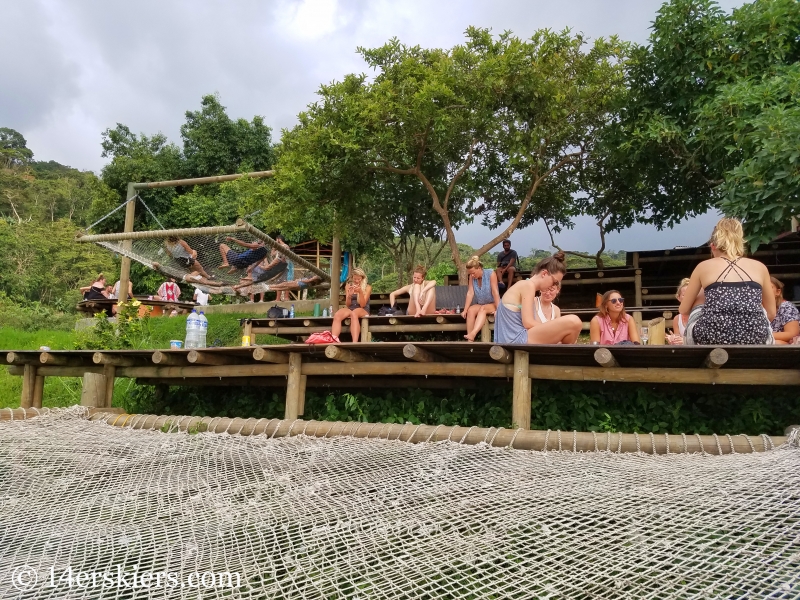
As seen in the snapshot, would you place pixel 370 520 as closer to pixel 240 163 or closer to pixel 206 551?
pixel 206 551

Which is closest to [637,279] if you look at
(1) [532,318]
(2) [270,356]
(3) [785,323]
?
(3) [785,323]

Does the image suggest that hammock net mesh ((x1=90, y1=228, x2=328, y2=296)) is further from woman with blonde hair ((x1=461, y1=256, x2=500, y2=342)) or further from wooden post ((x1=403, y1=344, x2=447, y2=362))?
wooden post ((x1=403, y1=344, x2=447, y2=362))

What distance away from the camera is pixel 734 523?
5.75 feet

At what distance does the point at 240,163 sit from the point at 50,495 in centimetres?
1767

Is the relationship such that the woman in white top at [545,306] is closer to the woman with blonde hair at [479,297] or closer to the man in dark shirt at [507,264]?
the woman with blonde hair at [479,297]

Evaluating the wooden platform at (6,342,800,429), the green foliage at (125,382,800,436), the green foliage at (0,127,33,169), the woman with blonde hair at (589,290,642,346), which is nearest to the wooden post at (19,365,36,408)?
the wooden platform at (6,342,800,429)

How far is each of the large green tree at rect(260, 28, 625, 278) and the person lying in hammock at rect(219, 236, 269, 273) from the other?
108 cm

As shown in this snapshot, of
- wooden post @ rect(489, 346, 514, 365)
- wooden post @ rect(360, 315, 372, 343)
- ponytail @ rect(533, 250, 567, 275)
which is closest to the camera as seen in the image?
wooden post @ rect(489, 346, 514, 365)

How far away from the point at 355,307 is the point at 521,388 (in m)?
3.34

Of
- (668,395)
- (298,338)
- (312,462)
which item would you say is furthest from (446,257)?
(312,462)

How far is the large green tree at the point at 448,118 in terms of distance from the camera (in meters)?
8.75

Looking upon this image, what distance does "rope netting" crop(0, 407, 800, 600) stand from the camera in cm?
169

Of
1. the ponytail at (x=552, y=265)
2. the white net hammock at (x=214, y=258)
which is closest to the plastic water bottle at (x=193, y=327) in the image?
the white net hammock at (x=214, y=258)

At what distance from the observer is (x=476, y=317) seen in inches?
244
